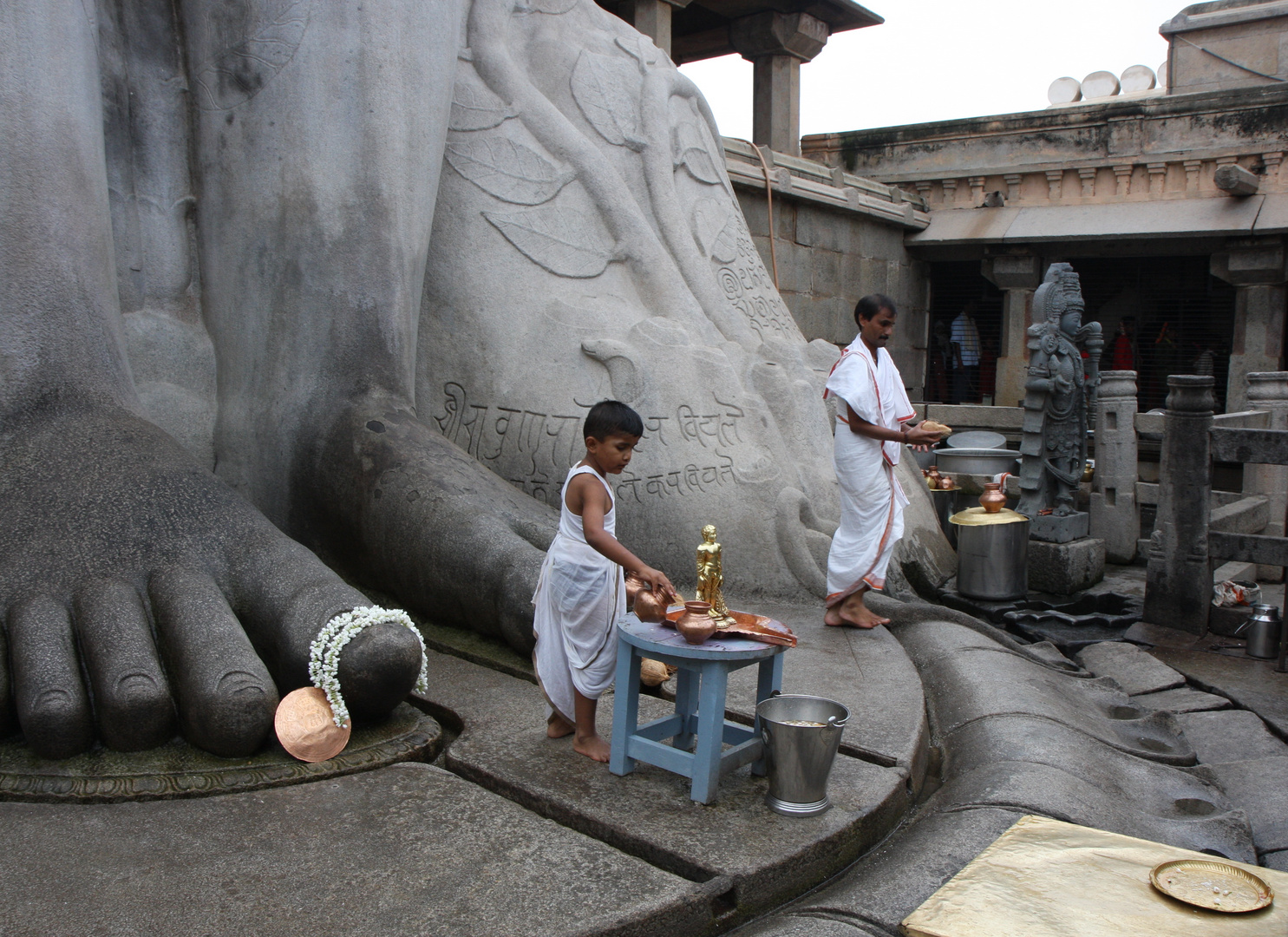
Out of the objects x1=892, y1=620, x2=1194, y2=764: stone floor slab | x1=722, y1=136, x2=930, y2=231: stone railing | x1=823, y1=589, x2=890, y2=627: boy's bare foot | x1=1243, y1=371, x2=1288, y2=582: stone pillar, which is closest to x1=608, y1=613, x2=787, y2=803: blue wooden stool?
x1=892, y1=620, x2=1194, y2=764: stone floor slab

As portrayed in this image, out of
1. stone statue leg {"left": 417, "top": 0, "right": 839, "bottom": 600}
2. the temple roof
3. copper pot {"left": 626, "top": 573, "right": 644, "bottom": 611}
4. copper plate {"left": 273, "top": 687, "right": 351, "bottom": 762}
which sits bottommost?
copper plate {"left": 273, "top": 687, "right": 351, "bottom": 762}

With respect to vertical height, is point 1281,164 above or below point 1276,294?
above

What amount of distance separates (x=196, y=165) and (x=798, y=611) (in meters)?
2.89

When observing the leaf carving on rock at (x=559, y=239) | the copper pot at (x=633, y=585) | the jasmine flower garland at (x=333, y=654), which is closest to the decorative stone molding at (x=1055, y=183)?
the leaf carving on rock at (x=559, y=239)

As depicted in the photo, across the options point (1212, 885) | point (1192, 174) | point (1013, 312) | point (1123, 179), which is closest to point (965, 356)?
point (1013, 312)

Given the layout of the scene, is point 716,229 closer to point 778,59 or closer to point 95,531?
point 95,531

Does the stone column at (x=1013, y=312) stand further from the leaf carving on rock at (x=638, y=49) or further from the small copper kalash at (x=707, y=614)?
the small copper kalash at (x=707, y=614)

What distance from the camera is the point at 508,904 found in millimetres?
1894

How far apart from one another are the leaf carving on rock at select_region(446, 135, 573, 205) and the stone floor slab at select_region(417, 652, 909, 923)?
268 centimetres

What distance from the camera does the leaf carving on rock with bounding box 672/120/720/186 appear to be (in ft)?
18.2

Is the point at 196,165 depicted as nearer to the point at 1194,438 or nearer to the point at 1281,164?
the point at 1194,438

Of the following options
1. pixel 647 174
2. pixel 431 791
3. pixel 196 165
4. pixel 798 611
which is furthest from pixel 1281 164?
pixel 431 791

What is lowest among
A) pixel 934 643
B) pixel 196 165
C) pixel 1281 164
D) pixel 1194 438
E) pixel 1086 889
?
pixel 934 643

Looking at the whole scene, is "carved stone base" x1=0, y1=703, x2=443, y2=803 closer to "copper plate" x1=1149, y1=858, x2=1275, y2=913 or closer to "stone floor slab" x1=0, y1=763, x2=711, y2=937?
"stone floor slab" x1=0, y1=763, x2=711, y2=937
